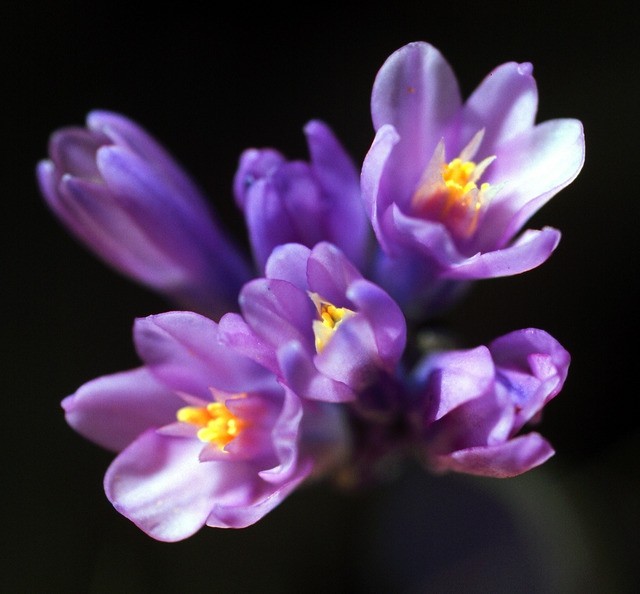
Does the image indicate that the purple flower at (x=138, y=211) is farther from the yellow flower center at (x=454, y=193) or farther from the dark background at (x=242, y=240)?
the dark background at (x=242, y=240)

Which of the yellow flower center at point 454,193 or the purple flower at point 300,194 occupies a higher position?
the purple flower at point 300,194

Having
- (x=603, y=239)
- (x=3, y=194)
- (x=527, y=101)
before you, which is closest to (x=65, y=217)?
(x=527, y=101)

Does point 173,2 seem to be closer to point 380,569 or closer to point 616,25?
point 616,25

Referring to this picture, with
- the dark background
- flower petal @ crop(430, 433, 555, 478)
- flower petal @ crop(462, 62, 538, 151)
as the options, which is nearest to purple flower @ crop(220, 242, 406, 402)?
flower petal @ crop(430, 433, 555, 478)

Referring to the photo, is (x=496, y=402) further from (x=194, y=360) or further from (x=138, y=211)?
(x=138, y=211)

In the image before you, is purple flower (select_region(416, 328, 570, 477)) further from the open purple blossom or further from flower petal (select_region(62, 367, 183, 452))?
flower petal (select_region(62, 367, 183, 452))

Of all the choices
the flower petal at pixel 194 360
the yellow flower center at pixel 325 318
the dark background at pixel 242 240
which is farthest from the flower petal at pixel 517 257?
the dark background at pixel 242 240
